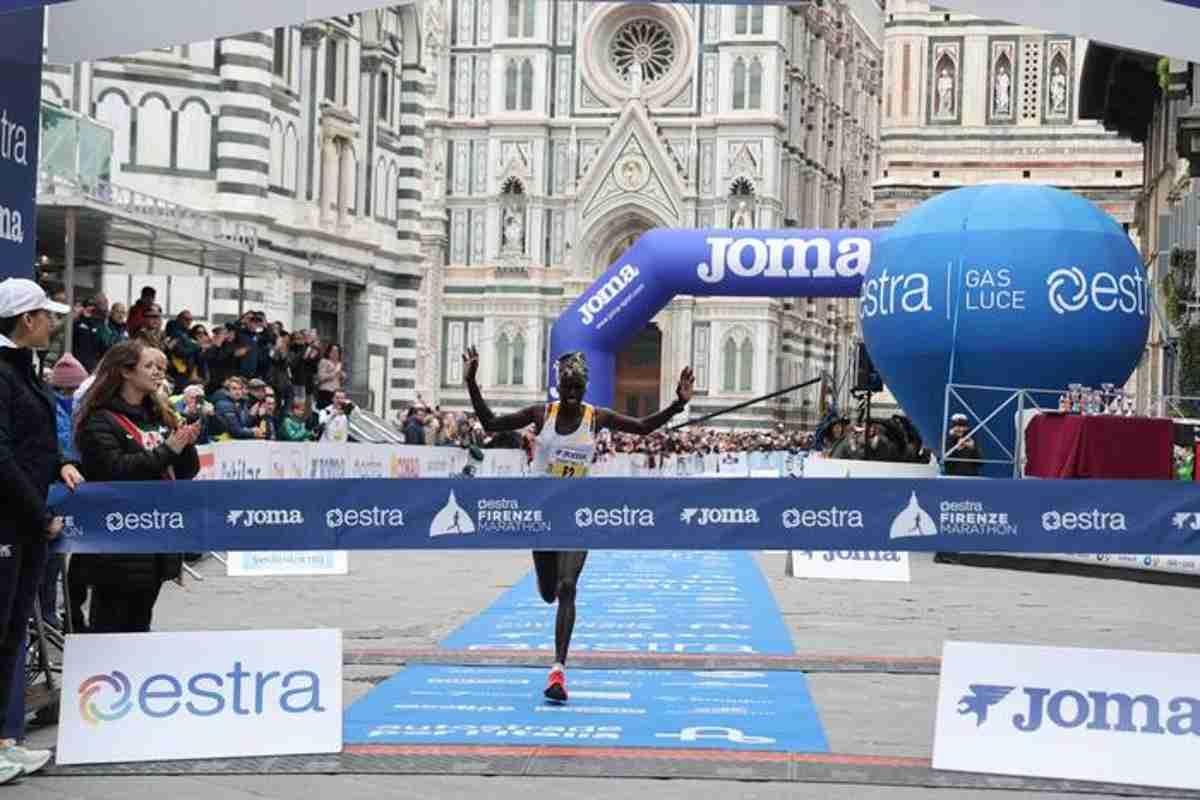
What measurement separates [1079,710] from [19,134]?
555 centimetres

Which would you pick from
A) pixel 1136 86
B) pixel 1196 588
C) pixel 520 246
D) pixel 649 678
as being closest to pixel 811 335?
pixel 520 246

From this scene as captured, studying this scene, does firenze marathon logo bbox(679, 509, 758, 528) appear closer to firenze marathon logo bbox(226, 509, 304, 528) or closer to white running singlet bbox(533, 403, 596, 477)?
white running singlet bbox(533, 403, 596, 477)

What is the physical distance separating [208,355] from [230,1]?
16227 mm

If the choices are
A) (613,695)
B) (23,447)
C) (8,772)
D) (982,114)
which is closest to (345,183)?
(982,114)

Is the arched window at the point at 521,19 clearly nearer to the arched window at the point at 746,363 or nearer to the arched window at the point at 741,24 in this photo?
the arched window at the point at 741,24

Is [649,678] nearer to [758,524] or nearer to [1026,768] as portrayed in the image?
[758,524]

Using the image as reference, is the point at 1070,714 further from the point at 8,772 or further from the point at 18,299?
the point at 18,299

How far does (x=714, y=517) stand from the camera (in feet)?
32.9

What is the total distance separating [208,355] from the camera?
26.4 metres

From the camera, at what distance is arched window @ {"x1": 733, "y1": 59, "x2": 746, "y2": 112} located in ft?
273

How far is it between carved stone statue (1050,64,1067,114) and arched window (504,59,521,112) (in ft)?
95.0

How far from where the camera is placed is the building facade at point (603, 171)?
83.1m

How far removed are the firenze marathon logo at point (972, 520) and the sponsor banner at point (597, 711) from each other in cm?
123

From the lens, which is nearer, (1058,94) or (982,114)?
(982,114)
